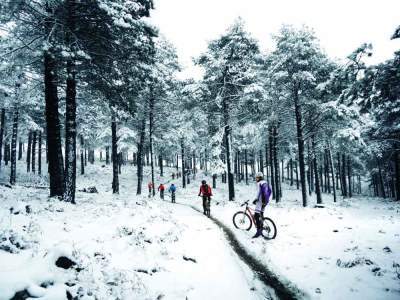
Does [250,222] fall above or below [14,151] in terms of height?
Result: below

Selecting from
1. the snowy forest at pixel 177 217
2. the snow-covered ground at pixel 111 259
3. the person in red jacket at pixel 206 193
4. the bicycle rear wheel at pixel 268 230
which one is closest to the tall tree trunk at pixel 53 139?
the snowy forest at pixel 177 217

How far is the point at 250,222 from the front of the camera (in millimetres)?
10477

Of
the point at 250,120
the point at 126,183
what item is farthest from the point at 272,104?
the point at 126,183

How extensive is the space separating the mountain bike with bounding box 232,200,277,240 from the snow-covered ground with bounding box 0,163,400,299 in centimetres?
38

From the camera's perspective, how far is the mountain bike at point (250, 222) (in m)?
9.31

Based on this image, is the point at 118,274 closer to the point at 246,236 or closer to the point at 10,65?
the point at 246,236

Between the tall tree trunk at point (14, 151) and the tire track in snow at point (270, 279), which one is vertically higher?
the tall tree trunk at point (14, 151)

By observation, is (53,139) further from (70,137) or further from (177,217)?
(177,217)

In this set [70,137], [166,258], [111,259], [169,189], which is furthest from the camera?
[169,189]

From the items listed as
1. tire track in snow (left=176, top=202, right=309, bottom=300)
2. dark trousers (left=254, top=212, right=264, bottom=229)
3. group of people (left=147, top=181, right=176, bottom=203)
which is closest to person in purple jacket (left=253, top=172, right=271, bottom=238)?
dark trousers (left=254, top=212, right=264, bottom=229)

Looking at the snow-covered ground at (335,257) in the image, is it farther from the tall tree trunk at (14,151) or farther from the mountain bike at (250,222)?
the tall tree trunk at (14,151)

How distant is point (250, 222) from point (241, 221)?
609 mm

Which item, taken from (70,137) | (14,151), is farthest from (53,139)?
(14,151)

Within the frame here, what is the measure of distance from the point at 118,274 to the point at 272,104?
17211mm
